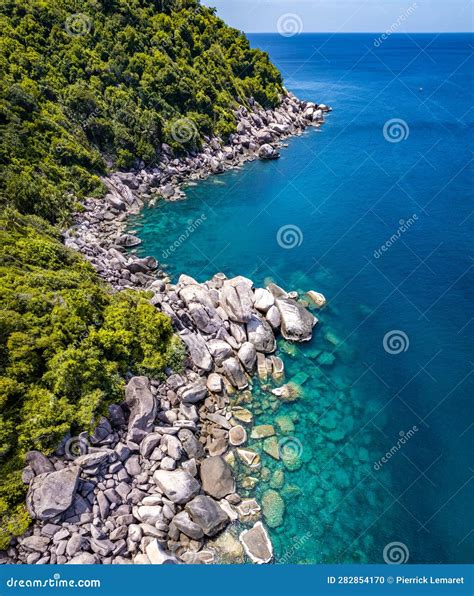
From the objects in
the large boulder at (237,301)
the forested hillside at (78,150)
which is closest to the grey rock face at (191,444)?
the forested hillside at (78,150)

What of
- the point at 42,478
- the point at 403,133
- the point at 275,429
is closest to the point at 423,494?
the point at 275,429

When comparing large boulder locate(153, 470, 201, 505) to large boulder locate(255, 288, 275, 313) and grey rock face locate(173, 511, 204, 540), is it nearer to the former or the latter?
grey rock face locate(173, 511, 204, 540)

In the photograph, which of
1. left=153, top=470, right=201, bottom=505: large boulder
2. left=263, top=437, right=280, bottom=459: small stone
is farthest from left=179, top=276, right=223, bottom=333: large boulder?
left=153, top=470, right=201, bottom=505: large boulder

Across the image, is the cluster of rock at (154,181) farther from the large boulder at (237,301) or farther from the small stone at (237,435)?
the small stone at (237,435)

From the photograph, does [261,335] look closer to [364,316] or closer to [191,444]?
[364,316]

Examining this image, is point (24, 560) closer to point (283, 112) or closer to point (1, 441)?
point (1, 441)

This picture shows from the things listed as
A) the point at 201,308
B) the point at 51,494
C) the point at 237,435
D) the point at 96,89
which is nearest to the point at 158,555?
the point at 51,494

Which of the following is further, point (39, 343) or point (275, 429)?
point (275, 429)
